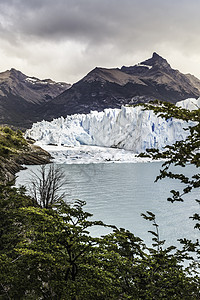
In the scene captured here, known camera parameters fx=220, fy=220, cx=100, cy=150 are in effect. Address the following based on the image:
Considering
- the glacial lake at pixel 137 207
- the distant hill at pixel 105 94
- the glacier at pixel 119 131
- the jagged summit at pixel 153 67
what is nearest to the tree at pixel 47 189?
the glacial lake at pixel 137 207

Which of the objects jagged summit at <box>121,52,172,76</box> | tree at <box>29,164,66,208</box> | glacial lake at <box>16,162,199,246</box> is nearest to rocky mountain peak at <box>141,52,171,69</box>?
jagged summit at <box>121,52,172,76</box>

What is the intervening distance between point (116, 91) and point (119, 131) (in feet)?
292

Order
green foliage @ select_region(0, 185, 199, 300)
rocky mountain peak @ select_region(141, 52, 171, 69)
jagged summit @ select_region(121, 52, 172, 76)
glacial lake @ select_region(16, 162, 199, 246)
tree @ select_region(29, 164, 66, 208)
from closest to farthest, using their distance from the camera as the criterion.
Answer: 1. green foliage @ select_region(0, 185, 199, 300)
2. tree @ select_region(29, 164, 66, 208)
3. glacial lake @ select_region(16, 162, 199, 246)
4. jagged summit @ select_region(121, 52, 172, 76)
5. rocky mountain peak @ select_region(141, 52, 171, 69)

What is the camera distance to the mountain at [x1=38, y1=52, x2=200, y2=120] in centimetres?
12238

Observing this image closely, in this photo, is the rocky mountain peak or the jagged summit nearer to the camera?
the jagged summit

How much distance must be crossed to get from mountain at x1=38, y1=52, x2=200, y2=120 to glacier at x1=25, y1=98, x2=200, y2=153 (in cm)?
6155

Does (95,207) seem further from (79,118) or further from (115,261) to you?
(79,118)

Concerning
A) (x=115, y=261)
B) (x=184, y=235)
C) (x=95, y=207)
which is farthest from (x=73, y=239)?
(x=95, y=207)

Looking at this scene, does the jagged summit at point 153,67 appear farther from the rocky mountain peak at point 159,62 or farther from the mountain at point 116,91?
the mountain at point 116,91

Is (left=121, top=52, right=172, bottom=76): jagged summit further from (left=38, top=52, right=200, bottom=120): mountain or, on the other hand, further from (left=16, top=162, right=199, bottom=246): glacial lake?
(left=16, top=162, right=199, bottom=246): glacial lake

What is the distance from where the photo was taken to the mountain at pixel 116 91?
122 meters

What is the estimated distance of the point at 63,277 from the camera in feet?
7.39

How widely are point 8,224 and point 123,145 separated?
4500cm

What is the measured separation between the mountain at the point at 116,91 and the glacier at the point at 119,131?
61552 mm
